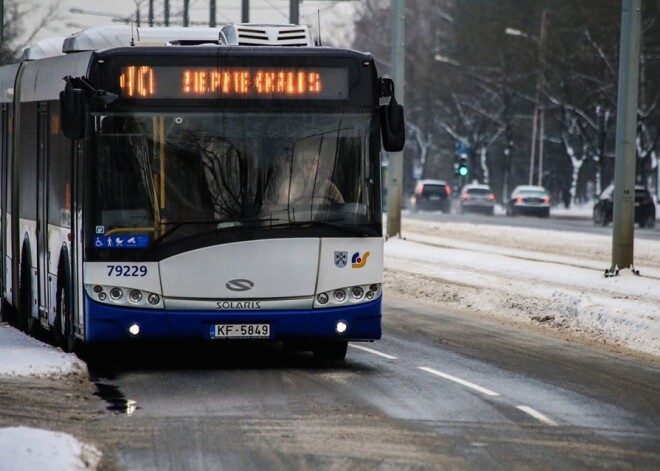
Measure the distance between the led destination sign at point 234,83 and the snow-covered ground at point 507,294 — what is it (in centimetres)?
235

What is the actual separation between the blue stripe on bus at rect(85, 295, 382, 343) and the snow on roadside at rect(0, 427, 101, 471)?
368 cm

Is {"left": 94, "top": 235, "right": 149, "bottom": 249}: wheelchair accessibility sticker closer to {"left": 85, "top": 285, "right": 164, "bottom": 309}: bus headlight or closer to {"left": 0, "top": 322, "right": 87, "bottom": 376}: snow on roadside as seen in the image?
{"left": 85, "top": 285, "right": 164, "bottom": 309}: bus headlight

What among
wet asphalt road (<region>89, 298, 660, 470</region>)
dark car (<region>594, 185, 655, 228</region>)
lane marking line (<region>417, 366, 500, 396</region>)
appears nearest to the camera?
wet asphalt road (<region>89, 298, 660, 470</region>)

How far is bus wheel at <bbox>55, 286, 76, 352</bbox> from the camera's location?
48.3ft

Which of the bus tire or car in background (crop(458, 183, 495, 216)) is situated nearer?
the bus tire

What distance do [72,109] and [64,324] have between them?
249cm

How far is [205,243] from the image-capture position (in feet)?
45.2

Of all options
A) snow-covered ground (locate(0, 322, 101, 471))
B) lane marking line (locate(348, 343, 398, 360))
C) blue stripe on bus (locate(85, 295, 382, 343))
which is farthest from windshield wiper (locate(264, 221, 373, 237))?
snow-covered ground (locate(0, 322, 101, 471))

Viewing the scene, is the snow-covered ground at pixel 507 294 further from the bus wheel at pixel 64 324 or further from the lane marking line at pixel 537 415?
the lane marking line at pixel 537 415

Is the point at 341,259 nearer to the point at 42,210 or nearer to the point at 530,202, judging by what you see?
the point at 42,210

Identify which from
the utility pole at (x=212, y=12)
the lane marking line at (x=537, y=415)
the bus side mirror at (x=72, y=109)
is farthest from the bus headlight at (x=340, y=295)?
the utility pole at (x=212, y=12)

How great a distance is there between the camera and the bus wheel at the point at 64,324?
1472 centimetres

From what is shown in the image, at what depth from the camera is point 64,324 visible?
49.4 ft

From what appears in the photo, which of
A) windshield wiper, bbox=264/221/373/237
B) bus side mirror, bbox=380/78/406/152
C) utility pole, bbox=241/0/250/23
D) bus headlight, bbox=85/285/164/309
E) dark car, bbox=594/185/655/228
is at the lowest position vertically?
dark car, bbox=594/185/655/228
